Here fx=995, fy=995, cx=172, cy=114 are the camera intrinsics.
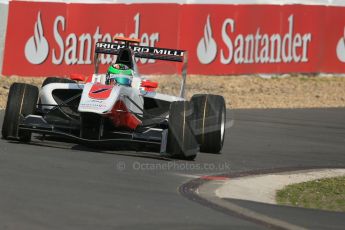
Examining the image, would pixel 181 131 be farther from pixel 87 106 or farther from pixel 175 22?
pixel 175 22

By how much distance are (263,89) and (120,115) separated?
11859mm

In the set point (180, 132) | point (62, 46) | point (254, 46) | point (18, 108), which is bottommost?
point (180, 132)

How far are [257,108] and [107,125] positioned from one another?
28.3 feet

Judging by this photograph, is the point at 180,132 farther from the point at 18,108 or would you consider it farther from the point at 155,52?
the point at 155,52

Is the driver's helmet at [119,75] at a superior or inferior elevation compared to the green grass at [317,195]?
superior

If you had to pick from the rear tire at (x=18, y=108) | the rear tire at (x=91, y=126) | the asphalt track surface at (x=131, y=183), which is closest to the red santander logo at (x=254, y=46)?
the asphalt track surface at (x=131, y=183)

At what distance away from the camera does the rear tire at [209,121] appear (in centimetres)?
1299

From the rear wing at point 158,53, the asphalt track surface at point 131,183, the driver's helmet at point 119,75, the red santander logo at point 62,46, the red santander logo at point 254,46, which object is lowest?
the asphalt track surface at point 131,183

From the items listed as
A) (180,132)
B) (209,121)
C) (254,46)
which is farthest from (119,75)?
(254,46)

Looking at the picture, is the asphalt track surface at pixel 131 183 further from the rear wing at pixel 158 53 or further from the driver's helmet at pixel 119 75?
the rear wing at pixel 158 53

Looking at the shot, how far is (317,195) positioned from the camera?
35.6 feet

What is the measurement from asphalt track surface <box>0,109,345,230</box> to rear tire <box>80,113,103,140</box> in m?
0.22

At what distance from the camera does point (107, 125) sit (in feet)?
42.3

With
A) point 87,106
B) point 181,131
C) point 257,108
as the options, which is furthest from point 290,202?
point 257,108
